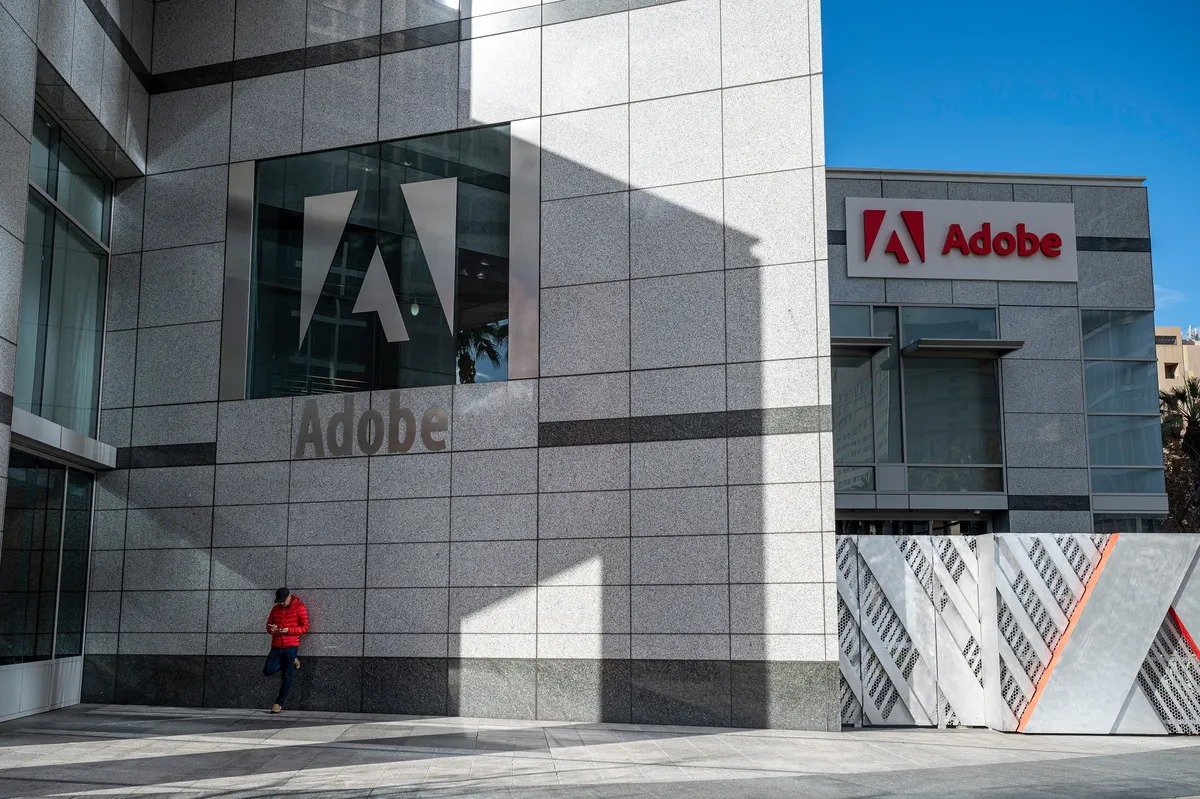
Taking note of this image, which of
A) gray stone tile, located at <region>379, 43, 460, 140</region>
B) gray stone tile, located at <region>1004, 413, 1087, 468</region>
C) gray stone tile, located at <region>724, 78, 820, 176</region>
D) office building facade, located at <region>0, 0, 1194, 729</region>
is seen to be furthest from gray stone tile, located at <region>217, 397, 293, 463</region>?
gray stone tile, located at <region>1004, 413, 1087, 468</region>

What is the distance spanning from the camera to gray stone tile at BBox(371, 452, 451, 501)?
15016mm

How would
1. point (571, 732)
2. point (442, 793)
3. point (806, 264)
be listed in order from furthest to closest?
point (806, 264), point (571, 732), point (442, 793)

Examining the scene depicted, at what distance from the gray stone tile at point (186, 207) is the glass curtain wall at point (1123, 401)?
18204mm

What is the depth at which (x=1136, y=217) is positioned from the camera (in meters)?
23.6

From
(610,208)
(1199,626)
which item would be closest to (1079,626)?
(1199,626)

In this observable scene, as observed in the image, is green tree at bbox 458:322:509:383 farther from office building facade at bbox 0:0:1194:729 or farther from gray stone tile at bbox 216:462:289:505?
gray stone tile at bbox 216:462:289:505

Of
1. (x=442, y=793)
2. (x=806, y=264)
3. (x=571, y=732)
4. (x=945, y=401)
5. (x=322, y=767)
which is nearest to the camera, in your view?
(x=442, y=793)

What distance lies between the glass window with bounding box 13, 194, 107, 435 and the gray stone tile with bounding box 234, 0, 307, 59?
4072mm

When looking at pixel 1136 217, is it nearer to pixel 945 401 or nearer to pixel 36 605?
pixel 945 401

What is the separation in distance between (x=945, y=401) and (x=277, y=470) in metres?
14.6

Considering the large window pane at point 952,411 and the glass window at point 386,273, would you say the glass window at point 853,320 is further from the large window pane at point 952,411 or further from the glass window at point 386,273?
the glass window at point 386,273

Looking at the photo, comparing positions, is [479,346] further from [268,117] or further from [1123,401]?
[1123,401]

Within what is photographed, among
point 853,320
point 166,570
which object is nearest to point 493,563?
point 166,570

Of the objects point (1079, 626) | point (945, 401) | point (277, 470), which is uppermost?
point (945, 401)
